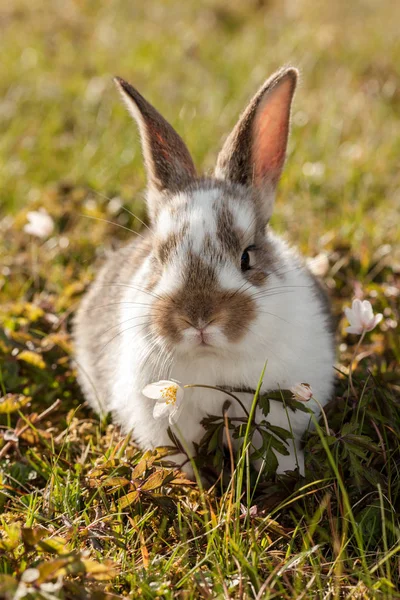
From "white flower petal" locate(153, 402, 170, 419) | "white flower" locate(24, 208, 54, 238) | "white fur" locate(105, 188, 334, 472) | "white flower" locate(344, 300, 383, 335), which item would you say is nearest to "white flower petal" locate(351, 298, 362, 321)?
"white flower" locate(344, 300, 383, 335)

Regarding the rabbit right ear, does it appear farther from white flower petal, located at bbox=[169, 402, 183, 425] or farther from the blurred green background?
the blurred green background

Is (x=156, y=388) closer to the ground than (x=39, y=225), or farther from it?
closer to the ground

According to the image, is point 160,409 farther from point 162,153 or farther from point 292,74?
point 292,74

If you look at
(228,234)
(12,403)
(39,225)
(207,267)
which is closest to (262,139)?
(228,234)

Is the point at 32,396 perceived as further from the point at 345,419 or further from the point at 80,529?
the point at 345,419

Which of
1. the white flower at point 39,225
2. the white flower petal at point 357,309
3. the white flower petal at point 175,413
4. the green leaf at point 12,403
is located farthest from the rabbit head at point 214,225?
the white flower at point 39,225

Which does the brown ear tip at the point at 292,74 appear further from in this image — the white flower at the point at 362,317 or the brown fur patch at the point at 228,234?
the white flower at the point at 362,317

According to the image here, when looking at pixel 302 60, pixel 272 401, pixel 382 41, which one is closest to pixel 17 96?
pixel 302 60
